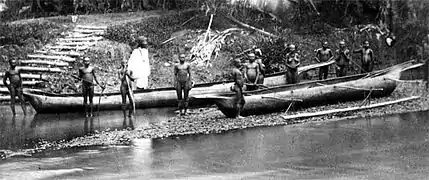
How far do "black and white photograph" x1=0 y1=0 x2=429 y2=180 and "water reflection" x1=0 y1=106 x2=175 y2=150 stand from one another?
6 centimetres

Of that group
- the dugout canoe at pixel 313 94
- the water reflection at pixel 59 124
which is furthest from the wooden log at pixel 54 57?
the dugout canoe at pixel 313 94

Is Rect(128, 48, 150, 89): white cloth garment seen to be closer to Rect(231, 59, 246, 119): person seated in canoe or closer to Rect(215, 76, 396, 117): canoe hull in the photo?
Rect(215, 76, 396, 117): canoe hull

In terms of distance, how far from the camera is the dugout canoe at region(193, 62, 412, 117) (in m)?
17.8

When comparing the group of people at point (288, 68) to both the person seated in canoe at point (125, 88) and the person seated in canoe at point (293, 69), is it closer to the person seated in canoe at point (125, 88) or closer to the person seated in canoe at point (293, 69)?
the person seated in canoe at point (293, 69)

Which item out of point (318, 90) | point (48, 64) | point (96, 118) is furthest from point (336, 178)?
point (48, 64)

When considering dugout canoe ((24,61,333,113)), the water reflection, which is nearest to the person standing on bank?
dugout canoe ((24,61,333,113))

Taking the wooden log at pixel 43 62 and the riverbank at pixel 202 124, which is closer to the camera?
the riverbank at pixel 202 124

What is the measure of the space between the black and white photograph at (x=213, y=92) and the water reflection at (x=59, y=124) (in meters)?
0.06

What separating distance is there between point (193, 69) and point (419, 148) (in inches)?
529

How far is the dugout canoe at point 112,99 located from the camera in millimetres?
20047

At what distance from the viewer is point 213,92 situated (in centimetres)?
2166

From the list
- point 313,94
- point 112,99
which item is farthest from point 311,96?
point 112,99

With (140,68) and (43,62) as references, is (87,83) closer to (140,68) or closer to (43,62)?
(140,68)

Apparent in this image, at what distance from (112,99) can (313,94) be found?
20.8ft
